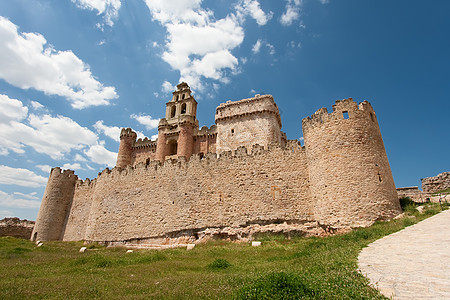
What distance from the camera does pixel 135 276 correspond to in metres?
8.83

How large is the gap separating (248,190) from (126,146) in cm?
2823

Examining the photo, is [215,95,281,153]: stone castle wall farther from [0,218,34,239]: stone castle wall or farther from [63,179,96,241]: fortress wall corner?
[0,218,34,239]: stone castle wall

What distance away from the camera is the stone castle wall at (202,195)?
17469 millimetres

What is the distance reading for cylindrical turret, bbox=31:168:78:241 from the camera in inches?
1156

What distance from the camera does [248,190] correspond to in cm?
1855

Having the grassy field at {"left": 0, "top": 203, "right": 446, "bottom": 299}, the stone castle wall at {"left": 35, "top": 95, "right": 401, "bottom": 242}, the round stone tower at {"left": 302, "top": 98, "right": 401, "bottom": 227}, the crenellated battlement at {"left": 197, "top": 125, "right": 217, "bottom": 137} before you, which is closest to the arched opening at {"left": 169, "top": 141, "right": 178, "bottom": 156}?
the crenellated battlement at {"left": 197, "top": 125, "right": 217, "bottom": 137}

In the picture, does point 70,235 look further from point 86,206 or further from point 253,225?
point 253,225

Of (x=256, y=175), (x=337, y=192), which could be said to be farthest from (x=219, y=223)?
(x=337, y=192)

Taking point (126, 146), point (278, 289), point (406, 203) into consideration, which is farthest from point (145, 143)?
point (278, 289)

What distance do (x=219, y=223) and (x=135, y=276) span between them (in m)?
10.1

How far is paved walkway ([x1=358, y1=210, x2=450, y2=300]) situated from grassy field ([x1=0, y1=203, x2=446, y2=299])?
42 cm

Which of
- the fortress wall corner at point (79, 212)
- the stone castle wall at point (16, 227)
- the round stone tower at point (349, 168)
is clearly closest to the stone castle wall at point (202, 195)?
the round stone tower at point (349, 168)

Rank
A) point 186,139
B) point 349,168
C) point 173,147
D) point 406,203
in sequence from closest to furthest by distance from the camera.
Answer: point 349,168
point 406,203
point 186,139
point 173,147

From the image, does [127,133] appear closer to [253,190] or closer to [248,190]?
[248,190]
